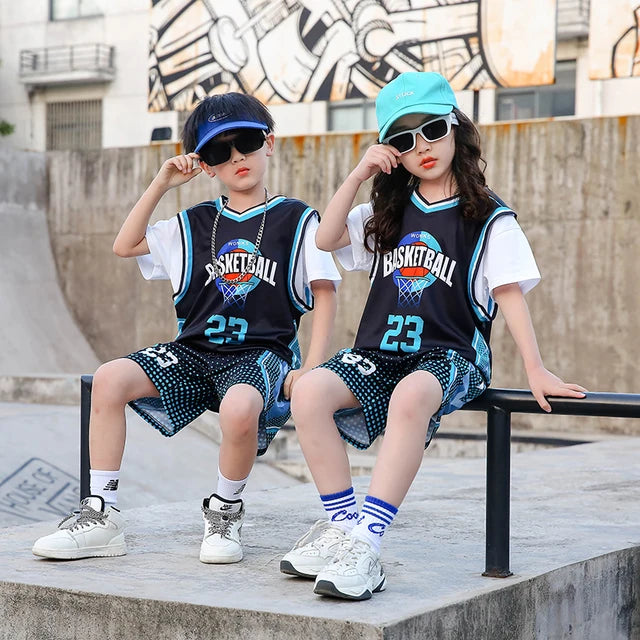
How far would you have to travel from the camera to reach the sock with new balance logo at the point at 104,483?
3186 mm

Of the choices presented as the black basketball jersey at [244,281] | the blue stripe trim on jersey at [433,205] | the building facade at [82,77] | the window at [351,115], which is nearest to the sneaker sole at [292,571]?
the black basketball jersey at [244,281]

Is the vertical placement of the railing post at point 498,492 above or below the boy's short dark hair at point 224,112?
below

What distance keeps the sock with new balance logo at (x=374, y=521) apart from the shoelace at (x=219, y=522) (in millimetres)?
542

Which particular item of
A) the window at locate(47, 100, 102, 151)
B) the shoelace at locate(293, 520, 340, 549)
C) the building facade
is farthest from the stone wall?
the window at locate(47, 100, 102, 151)

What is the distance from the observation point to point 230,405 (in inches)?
118

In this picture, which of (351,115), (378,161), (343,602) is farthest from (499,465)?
(351,115)

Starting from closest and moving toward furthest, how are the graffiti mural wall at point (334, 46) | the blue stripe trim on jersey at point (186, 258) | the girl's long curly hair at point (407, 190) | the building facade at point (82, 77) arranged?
the girl's long curly hair at point (407, 190) < the blue stripe trim on jersey at point (186, 258) < the graffiti mural wall at point (334, 46) < the building facade at point (82, 77)

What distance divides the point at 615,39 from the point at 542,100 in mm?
9542

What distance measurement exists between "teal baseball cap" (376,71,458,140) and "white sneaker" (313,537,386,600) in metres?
1.17

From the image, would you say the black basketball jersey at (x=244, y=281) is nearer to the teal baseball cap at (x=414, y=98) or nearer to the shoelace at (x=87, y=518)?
the teal baseball cap at (x=414, y=98)

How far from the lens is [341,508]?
9.49ft

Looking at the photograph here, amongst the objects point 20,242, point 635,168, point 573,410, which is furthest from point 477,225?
point 20,242

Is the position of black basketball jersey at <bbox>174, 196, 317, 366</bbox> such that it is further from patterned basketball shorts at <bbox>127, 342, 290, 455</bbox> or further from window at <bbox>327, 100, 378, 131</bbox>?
window at <bbox>327, 100, 378, 131</bbox>

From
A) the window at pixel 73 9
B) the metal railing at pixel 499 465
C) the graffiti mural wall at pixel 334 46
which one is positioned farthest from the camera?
A: the window at pixel 73 9
